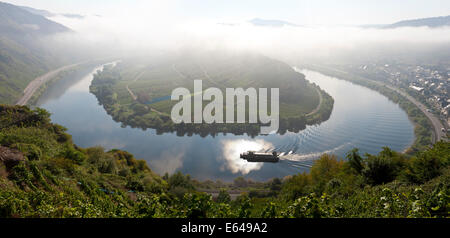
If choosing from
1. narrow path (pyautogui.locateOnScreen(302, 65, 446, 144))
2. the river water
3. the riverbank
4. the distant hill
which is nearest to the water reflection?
the river water

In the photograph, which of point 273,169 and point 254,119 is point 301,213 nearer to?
point 273,169

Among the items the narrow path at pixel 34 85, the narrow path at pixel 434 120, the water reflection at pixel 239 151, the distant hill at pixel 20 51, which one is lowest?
the water reflection at pixel 239 151

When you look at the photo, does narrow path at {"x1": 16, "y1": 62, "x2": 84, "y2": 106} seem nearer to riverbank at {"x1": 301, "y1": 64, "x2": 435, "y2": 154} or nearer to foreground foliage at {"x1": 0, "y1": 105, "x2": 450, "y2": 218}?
foreground foliage at {"x1": 0, "y1": 105, "x2": 450, "y2": 218}

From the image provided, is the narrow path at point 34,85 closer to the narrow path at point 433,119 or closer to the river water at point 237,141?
the river water at point 237,141

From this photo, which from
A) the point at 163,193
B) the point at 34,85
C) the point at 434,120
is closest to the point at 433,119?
the point at 434,120

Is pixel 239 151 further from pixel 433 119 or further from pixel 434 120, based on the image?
pixel 433 119

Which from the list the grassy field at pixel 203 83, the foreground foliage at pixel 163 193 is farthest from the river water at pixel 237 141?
the foreground foliage at pixel 163 193

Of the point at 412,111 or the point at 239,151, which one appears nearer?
the point at 239,151
